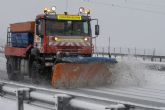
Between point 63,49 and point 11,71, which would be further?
point 11,71

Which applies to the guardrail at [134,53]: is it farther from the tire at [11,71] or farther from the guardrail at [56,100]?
the guardrail at [56,100]

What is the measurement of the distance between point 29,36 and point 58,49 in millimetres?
2159

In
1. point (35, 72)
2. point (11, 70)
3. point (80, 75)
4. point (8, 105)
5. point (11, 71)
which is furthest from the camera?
point (11, 71)

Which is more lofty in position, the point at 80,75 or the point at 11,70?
the point at 80,75

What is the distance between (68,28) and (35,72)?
211cm

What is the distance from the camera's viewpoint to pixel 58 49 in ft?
56.2

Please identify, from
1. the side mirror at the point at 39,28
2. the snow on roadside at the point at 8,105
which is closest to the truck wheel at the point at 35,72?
the side mirror at the point at 39,28

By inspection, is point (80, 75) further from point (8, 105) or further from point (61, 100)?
point (61, 100)

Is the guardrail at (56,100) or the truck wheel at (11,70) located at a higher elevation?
the guardrail at (56,100)

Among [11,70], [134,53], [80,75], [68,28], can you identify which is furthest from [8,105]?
[134,53]

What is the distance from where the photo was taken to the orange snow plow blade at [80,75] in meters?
15.2

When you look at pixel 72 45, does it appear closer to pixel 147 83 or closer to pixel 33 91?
pixel 147 83

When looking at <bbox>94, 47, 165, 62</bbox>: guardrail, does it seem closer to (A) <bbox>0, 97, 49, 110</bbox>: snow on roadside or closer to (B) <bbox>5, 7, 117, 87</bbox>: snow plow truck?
(B) <bbox>5, 7, 117, 87</bbox>: snow plow truck

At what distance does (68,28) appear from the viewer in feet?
57.2
